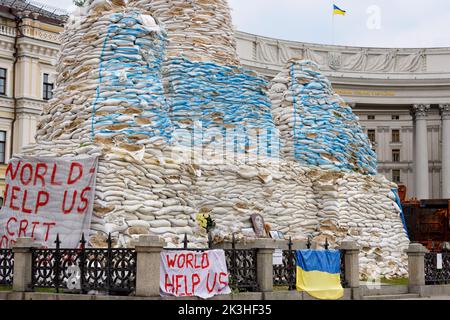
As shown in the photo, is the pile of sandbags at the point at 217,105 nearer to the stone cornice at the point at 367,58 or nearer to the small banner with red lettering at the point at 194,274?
the small banner with red lettering at the point at 194,274

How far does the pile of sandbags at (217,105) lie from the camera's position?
55.0 ft

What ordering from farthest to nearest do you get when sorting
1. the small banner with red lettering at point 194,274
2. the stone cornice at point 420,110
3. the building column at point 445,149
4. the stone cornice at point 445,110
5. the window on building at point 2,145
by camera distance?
the stone cornice at point 445,110 < the stone cornice at point 420,110 < the building column at point 445,149 < the window on building at point 2,145 < the small banner with red lettering at point 194,274

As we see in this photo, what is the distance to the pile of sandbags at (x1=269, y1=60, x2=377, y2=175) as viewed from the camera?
1864 cm

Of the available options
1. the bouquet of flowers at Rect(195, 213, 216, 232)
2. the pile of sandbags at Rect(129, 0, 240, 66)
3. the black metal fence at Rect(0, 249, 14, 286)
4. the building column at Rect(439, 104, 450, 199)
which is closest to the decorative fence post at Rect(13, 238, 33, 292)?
the black metal fence at Rect(0, 249, 14, 286)

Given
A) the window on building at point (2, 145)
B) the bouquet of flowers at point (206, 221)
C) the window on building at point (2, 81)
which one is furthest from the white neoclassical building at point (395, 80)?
the bouquet of flowers at point (206, 221)

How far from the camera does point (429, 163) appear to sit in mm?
74625

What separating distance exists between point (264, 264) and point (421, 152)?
5582 centimetres

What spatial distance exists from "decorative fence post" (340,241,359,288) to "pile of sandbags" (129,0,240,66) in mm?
5275

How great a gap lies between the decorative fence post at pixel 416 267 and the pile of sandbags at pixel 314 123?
108 inches

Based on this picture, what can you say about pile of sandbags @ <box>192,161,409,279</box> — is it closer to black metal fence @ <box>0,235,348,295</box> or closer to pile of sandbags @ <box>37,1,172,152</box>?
pile of sandbags @ <box>37,1,172,152</box>

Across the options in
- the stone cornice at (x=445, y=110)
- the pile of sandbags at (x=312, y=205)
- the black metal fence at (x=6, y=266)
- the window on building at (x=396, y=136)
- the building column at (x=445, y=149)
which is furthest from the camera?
the window on building at (x=396, y=136)

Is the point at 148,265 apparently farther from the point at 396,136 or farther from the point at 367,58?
the point at 396,136
